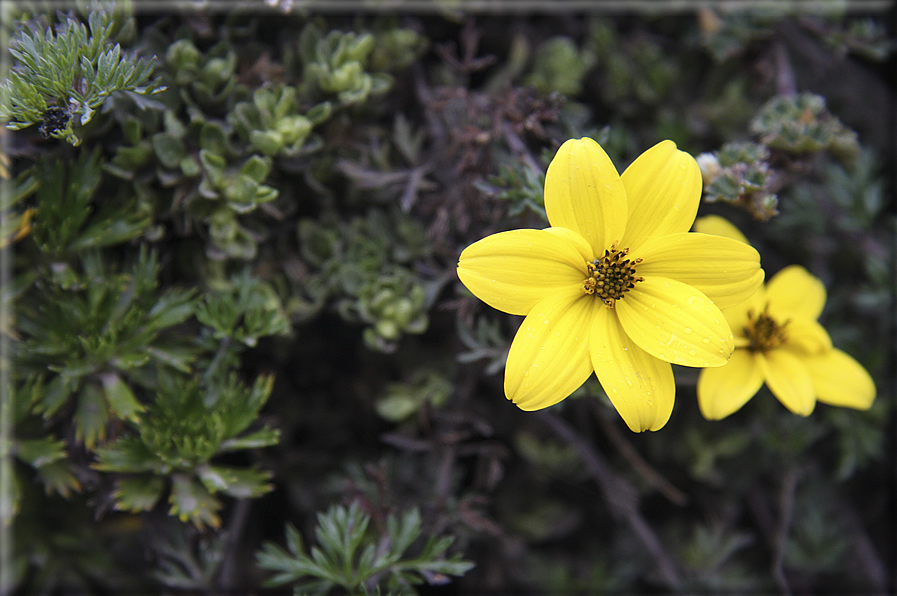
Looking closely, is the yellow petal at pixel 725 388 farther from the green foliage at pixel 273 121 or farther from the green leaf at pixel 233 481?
the green foliage at pixel 273 121

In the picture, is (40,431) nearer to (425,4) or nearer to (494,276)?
(494,276)

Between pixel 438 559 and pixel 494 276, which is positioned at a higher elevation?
pixel 494 276

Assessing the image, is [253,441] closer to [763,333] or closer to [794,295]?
[763,333]

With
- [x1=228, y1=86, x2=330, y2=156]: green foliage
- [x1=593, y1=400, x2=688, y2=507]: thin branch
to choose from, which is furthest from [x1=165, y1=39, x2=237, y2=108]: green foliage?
[x1=593, y1=400, x2=688, y2=507]: thin branch

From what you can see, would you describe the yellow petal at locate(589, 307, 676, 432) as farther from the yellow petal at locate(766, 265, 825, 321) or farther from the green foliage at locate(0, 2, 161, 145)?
the green foliage at locate(0, 2, 161, 145)

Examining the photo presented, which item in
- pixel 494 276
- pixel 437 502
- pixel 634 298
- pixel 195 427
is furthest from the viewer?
pixel 437 502

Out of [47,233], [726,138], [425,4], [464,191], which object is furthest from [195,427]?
[726,138]
